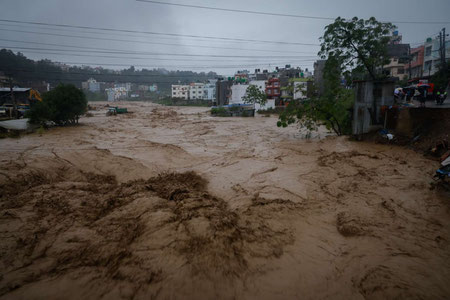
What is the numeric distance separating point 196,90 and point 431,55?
6086 centimetres

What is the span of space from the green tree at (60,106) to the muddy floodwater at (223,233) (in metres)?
13.2

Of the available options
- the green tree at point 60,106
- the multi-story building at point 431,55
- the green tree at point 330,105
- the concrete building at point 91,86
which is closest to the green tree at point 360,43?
the green tree at point 330,105

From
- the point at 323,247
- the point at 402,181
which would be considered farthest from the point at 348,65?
the point at 323,247

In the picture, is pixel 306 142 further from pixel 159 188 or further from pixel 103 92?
pixel 103 92

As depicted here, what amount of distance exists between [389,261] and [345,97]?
38.6 feet

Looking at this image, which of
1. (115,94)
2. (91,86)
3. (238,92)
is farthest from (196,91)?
(91,86)

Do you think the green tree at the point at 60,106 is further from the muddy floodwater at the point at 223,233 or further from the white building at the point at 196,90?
the white building at the point at 196,90

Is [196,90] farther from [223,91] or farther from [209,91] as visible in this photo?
[223,91]

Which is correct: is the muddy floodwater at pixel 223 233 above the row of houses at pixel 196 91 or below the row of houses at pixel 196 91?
below

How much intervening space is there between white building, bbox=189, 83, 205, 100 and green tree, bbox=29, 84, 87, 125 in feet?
190

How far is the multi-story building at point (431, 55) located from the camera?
32.8 meters

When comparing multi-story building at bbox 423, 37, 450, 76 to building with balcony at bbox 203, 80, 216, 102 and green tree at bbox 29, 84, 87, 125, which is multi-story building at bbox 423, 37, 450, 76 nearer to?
green tree at bbox 29, 84, 87, 125

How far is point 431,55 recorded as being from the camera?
114 feet

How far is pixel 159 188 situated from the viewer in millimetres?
6750
